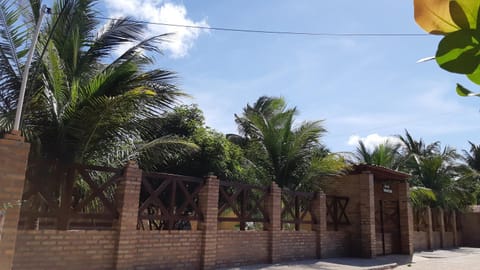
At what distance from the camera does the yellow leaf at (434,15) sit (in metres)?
0.80

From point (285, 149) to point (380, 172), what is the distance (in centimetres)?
438

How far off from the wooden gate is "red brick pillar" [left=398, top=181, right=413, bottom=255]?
19 centimetres

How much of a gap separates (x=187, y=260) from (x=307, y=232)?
16.0 ft

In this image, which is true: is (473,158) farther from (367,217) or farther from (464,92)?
(464,92)

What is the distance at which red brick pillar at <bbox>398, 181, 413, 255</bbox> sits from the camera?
17656 mm

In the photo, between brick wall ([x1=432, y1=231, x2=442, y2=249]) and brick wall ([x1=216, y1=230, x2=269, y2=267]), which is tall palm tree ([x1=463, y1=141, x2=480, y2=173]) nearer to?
brick wall ([x1=432, y1=231, x2=442, y2=249])

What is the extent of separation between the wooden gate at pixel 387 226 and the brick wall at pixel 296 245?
4594 millimetres

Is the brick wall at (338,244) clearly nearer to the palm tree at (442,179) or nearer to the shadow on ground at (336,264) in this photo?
the shadow on ground at (336,264)

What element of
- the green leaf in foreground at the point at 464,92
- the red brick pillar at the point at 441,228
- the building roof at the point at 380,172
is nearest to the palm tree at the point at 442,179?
the red brick pillar at the point at 441,228

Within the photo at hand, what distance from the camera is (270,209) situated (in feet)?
39.5

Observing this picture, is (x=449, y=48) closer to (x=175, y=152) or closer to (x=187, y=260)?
(x=187, y=260)

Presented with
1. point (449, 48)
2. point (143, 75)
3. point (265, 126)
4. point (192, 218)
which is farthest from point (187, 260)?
point (449, 48)

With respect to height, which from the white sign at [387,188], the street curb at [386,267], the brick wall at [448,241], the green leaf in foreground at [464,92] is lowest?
the street curb at [386,267]

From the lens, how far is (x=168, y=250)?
938 centimetres
